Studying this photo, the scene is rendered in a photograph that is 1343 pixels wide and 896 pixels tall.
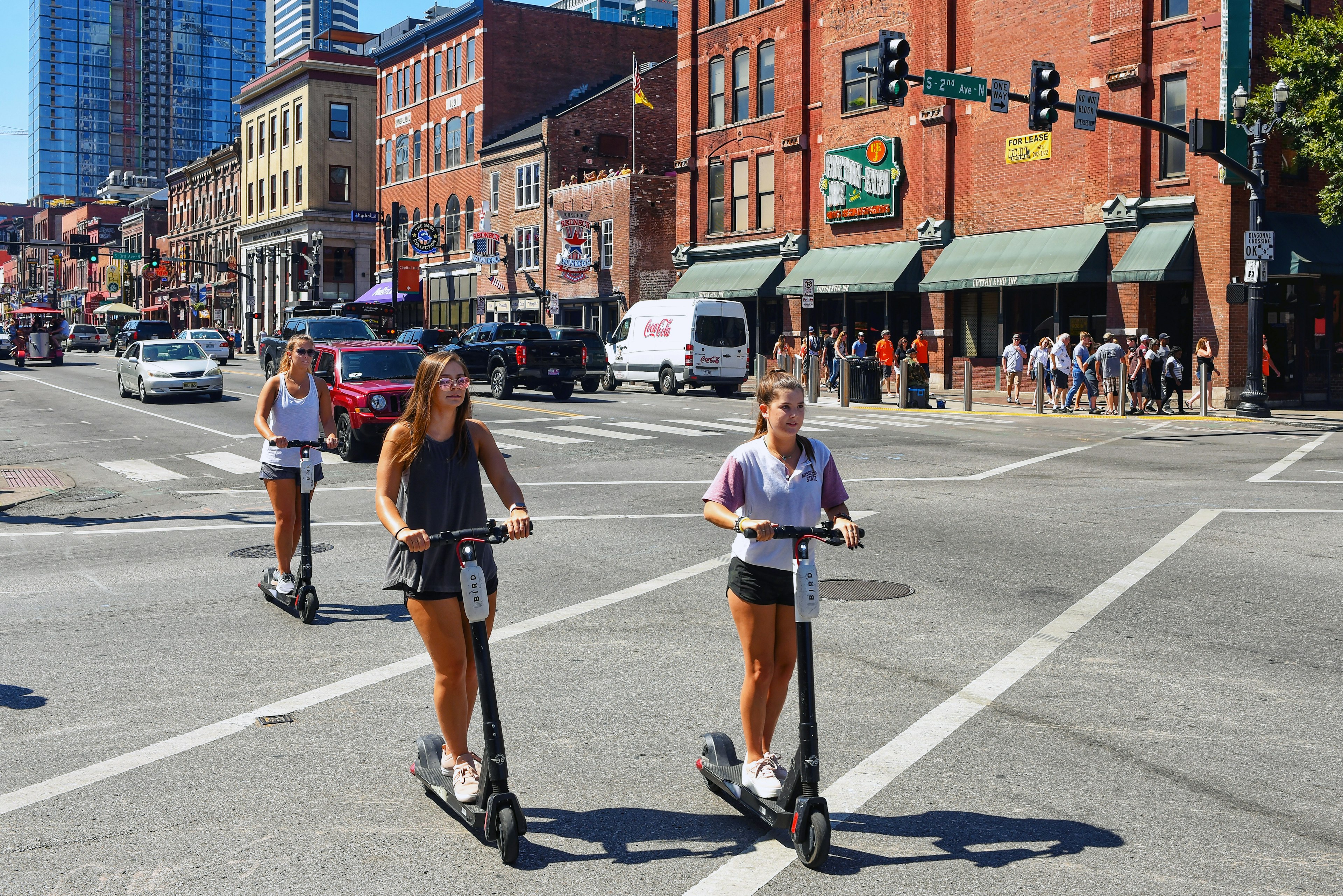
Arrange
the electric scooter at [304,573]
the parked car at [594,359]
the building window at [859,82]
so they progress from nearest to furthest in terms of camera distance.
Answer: the electric scooter at [304,573] < the parked car at [594,359] < the building window at [859,82]

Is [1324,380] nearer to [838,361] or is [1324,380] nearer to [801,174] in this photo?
[838,361]

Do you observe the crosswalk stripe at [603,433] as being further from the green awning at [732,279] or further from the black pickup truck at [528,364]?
the green awning at [732,279]

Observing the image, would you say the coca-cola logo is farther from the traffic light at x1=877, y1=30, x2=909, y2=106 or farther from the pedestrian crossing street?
the traffic light at x1=877, y1=30, x2=909, y2=106

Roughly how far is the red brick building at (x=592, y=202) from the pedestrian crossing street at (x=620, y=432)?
81.3 ft

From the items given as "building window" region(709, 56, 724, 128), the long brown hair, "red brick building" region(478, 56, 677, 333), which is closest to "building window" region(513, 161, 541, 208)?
"red brick building" region(478, 56, 677, 333)

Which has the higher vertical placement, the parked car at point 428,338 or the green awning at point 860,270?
the green awning at point 860,270

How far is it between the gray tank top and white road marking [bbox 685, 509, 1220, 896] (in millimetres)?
1509

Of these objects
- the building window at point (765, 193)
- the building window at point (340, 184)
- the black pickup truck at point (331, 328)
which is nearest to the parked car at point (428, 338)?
the black pickup truck at point (331, 328)

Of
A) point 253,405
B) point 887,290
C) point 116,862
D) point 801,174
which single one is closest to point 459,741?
point 116,862

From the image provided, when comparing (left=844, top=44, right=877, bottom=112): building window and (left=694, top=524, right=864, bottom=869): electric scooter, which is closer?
(left=694, top=524, right=864, bottom=869): electric scooter

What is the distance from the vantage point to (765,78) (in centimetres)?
4481

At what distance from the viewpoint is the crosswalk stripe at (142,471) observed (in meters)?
17.9

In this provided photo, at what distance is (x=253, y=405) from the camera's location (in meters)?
29.2

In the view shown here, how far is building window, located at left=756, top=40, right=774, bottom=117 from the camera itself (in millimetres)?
44531
